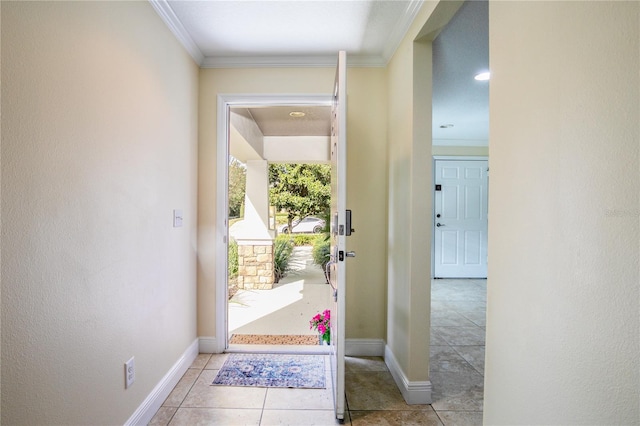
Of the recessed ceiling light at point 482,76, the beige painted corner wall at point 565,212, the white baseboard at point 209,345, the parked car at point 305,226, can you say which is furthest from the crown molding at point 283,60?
the parked car at point 305,226

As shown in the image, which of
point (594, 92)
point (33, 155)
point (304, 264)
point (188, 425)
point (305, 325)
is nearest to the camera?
point (594, 92)

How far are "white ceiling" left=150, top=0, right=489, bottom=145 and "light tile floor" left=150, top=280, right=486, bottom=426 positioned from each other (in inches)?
89.6

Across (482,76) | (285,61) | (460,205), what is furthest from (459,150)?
(285,61)

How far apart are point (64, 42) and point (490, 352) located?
1890 mm

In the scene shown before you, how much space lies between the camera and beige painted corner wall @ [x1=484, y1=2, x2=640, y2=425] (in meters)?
0.60

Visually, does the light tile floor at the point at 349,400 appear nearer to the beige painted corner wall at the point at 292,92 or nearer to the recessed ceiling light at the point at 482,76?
the beige painted corner wall at the point at 292,92

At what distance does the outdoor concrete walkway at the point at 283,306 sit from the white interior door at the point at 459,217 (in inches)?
83.1

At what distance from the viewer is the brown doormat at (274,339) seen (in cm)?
279

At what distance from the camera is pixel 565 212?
737mm

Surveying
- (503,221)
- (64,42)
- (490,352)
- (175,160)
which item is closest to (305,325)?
(175,160)

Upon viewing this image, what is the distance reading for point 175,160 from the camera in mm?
1956

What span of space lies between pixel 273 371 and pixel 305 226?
676 centimetres

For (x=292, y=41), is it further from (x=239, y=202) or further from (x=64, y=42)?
(x=239, y=202)

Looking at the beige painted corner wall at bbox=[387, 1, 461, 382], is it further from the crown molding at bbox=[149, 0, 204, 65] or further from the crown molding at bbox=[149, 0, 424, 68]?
the crown molding at bbox=[149, 0, 204, 65]
